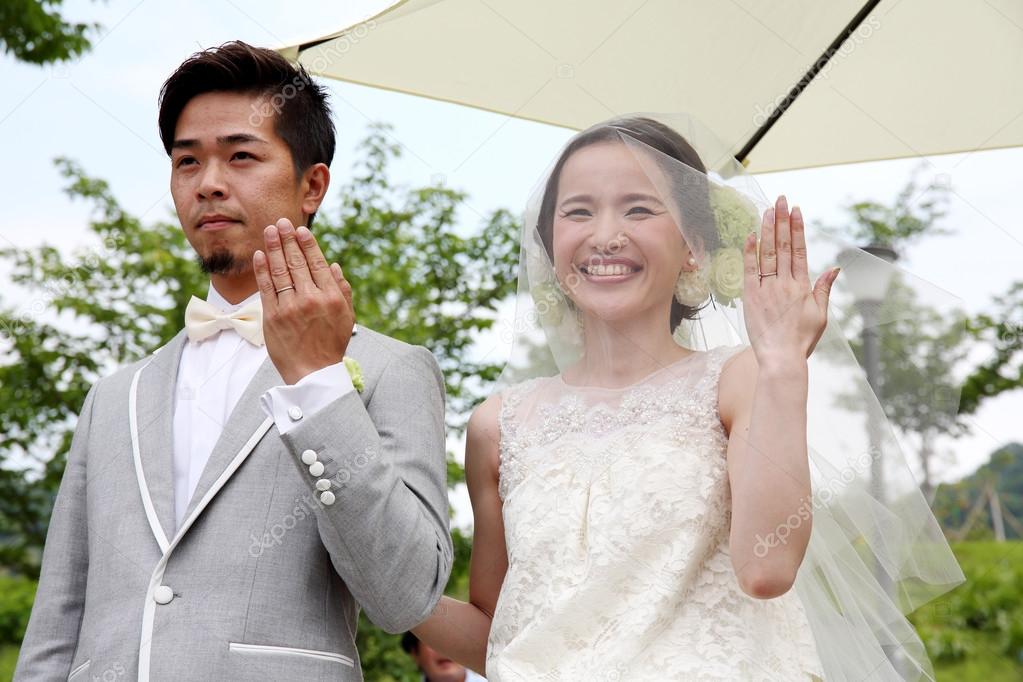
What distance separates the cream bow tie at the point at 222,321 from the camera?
275 cm

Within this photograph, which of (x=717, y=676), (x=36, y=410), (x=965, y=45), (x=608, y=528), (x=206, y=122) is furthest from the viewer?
(x=36, y=410)

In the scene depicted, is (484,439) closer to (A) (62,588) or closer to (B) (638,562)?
(B) (638,562)

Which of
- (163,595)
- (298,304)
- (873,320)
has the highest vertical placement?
(873,320)

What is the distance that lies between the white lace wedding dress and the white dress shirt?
0.63 meters

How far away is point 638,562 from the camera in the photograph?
8.27 ft

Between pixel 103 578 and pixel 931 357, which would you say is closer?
pixel 103 578

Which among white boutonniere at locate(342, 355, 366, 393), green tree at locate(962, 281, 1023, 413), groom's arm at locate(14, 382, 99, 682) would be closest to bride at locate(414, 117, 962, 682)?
white boutonniere at locate(342, 355, 366, 393)

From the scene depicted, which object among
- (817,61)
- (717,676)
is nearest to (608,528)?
(717,676)

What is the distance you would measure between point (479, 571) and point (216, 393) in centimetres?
76

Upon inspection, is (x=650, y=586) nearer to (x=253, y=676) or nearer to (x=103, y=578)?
(x=253, y=676)

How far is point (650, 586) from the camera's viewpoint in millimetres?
2490

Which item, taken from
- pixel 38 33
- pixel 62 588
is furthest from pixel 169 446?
pixel 38 33

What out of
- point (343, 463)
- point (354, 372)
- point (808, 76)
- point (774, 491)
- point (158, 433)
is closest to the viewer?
point (343, 463)

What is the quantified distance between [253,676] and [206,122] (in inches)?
51.0
